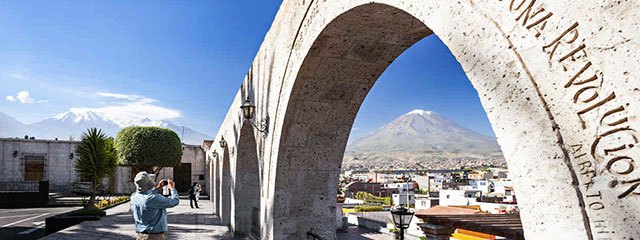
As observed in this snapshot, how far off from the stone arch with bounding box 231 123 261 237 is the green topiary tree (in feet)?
46.1

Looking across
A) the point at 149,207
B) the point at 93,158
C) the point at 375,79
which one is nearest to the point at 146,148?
the point at 93,158

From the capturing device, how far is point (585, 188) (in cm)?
A: 134

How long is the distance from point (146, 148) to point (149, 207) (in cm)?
1895

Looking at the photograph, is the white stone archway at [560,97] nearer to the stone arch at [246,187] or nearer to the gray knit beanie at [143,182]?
the gray knit beanie at [143,182]

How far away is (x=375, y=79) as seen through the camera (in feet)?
14.6

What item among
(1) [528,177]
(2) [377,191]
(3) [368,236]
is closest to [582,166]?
(1) [528,177]

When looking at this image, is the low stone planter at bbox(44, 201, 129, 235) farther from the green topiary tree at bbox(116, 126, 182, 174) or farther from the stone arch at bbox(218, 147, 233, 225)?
the green topiary tree at bbox(116, 126, 182, 174)

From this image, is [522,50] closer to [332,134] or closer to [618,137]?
[618,137]

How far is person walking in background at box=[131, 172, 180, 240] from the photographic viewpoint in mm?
4523

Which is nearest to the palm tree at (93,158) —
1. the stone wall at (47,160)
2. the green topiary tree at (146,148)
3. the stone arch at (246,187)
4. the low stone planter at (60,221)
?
the low stone planter at (60,221)

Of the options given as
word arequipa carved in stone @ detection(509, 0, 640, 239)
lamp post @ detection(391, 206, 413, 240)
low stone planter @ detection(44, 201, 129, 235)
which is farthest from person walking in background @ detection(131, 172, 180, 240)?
low stone planter @ detection(44, 201, 129, 235)

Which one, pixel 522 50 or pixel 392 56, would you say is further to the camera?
pixel 392 56

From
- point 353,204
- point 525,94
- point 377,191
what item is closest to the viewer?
point 525,94

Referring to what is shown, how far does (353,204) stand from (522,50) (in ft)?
116
